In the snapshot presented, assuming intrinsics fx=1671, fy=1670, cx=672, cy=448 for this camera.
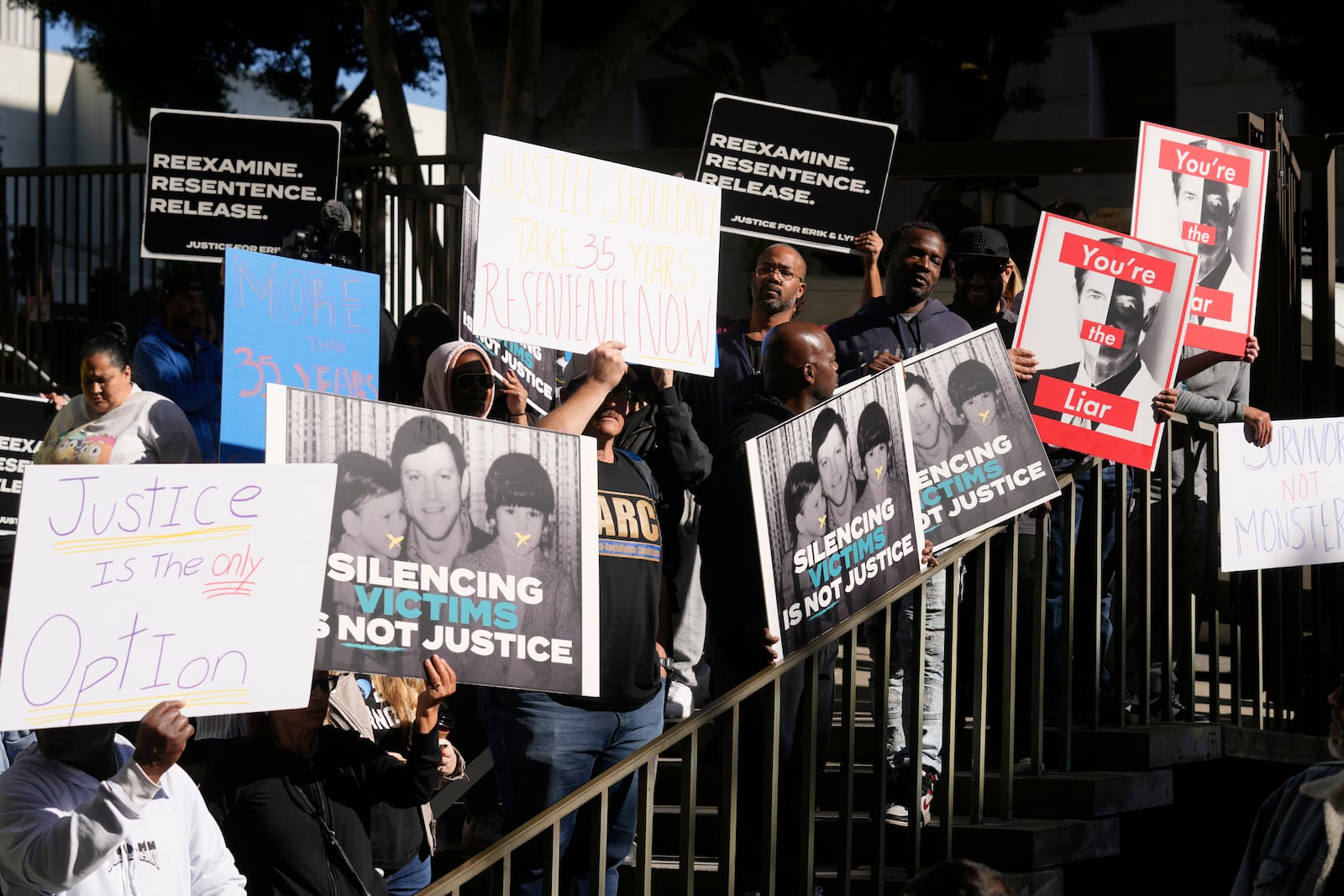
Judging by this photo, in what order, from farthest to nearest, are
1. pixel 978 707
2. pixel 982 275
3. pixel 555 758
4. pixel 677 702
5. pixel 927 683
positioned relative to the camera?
1. pixel 982 275
2. pixel 677 702
3. pixel 927 683
4. pixel 978 707
5. pixel 555 758

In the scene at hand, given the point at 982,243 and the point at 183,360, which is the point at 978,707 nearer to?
the point at 982,243

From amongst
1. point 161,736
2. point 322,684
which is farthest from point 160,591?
point 322,684

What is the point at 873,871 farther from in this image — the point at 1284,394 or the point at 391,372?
the point at 1284,394

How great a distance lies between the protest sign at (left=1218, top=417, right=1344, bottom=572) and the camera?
6246 millimetres

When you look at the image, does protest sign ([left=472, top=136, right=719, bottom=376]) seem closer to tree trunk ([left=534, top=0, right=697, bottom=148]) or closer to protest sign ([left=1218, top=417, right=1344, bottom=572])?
protest sign ([left=1218, top=417, right=1344, bottom=572])

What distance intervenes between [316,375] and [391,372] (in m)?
1.06

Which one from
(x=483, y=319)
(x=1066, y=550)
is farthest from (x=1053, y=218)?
(x=483, y=319)

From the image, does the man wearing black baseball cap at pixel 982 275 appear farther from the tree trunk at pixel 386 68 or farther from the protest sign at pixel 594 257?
the tree trunk at pixel 386 68

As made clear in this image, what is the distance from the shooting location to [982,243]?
6410 mm

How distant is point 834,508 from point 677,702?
1.55m

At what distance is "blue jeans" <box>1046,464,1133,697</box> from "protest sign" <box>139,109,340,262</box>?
3.81 m

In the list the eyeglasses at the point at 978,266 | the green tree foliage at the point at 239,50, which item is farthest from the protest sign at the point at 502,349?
the green tree foliage at the point at 239,50

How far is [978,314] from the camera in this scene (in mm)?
6527

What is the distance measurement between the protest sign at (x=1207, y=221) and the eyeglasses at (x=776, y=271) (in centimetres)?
144
